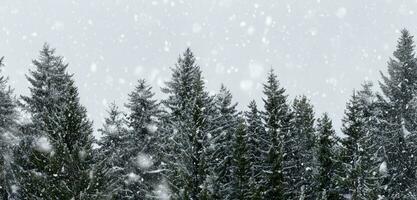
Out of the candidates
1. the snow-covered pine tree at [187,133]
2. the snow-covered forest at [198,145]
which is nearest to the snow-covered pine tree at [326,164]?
the snow-covered forest at [198,145]

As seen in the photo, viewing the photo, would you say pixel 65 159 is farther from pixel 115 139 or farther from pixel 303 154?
pixel 303 154

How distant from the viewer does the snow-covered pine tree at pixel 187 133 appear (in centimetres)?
2828

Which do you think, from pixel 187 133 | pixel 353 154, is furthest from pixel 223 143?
pixel 353 154

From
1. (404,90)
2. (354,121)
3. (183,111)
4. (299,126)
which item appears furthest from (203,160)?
(404,90)

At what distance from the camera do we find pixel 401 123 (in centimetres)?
3628

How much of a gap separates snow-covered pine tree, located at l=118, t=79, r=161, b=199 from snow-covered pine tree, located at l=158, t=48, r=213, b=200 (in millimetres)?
2809

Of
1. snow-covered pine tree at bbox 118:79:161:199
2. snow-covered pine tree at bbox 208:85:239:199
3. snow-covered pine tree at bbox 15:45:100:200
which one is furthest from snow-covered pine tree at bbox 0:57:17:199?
snow-covered pine tree at bbox 208:85:239:199

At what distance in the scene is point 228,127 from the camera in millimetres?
34781

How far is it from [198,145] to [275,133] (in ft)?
16.2

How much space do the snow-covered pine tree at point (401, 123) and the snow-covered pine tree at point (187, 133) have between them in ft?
40.7

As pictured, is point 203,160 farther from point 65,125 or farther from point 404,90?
point 404,90

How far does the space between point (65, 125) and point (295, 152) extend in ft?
49.4

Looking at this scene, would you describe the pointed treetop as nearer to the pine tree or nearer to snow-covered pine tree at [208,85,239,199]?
the pine tree

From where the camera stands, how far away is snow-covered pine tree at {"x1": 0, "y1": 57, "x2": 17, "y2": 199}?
28969 mm
